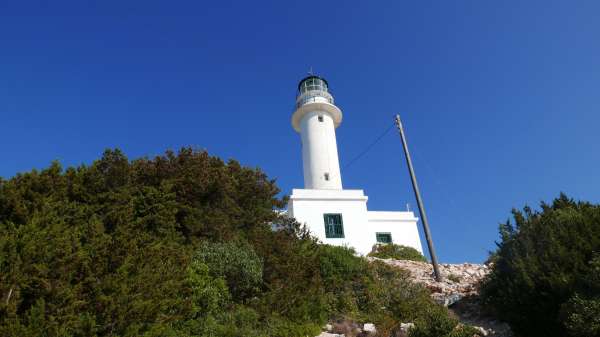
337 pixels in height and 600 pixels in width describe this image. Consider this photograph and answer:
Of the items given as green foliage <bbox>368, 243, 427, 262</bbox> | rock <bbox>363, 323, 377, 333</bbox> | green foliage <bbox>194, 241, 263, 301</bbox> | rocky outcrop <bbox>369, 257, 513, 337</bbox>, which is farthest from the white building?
rock <bbox>363, 323, 377, 333</bbox>

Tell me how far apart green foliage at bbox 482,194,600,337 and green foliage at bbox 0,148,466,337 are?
2138 millimetres

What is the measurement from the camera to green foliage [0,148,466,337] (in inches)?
284

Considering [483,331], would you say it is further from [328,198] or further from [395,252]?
[328,198]

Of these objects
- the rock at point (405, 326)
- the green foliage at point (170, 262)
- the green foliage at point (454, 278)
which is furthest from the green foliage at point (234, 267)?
the green foliage at point (454, 278)

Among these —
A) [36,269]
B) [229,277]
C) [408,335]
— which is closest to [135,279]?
[36,269]

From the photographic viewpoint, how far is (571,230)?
10.2m

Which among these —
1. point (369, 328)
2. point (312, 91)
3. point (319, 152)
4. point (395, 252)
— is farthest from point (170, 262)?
point (312, 91)

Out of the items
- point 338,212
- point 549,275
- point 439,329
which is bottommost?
point 439,329

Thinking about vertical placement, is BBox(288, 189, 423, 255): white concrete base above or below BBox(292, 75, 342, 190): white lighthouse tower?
below

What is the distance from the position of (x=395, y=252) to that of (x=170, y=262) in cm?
1366

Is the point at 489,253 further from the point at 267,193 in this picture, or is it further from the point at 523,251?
the point at 267,193

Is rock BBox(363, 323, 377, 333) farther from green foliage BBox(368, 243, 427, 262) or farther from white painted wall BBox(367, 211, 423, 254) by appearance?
white painted wall BBox(367, 211, 423, 254)

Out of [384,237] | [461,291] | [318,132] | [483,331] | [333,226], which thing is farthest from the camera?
[318,132]

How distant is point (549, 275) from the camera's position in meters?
9.55
